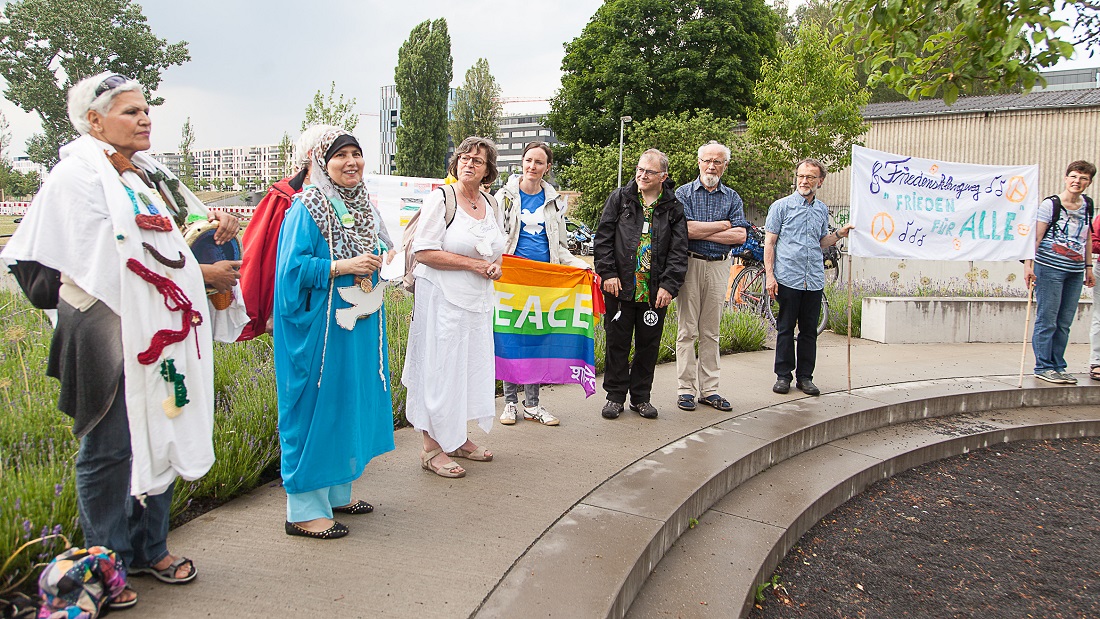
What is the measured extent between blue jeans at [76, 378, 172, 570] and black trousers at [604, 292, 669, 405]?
3266 millimetres

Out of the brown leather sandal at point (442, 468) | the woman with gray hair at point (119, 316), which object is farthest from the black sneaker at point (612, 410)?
the woman with gray hair at point (119, 316)

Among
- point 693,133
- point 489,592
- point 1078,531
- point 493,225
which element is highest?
point 693,133

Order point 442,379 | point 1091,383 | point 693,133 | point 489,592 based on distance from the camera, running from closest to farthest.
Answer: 1. point 489,592
2. point 442,379
3. point 1091,383
4. point 693,133

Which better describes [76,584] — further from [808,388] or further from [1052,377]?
[1052,377]

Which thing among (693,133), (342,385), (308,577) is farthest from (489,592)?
(693,133)

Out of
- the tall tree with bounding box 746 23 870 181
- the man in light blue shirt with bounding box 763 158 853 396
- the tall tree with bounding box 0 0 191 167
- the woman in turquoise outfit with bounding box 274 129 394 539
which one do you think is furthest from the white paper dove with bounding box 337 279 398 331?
the tall tree with bounding box 0 0 191 167

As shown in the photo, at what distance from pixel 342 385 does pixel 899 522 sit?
Result: 324cm

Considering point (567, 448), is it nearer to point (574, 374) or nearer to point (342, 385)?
point (574, 374)

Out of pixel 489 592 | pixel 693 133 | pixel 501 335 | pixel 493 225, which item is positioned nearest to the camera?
pixel 489 592

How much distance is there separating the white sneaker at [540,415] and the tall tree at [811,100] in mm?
19613

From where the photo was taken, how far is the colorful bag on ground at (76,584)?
225cm

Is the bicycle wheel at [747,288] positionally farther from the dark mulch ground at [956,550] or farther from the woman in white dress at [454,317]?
the woman in white dress at [454,317]

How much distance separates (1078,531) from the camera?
4160 mm

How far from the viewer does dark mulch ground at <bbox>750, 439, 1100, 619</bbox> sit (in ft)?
11.0
